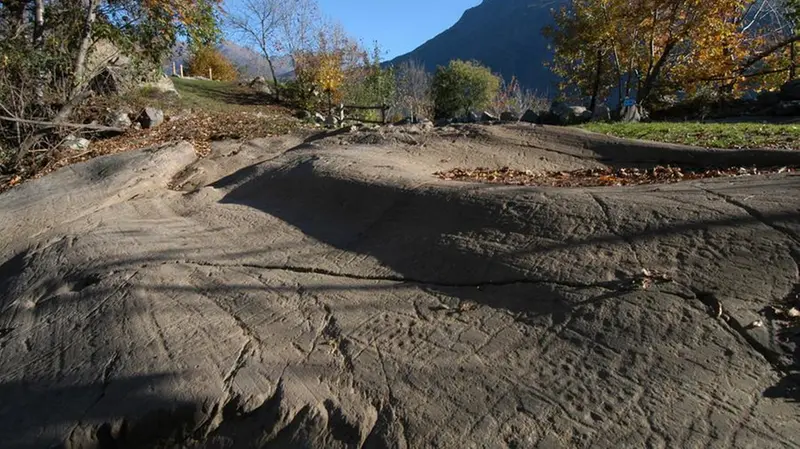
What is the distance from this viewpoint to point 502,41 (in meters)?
113

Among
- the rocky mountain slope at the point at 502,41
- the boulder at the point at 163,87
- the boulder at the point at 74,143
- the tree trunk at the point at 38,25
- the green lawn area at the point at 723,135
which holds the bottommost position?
the boulder at the point at 74,143

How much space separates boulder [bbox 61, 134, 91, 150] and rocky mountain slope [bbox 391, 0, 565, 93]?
77965 mm

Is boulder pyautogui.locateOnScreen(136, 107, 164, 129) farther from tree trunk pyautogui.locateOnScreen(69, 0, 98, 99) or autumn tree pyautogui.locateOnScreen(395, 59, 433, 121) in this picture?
autumn tree pyautogui.locateOnScreen(395, 59, 433, 121)

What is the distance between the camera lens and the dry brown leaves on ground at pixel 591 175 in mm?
4531

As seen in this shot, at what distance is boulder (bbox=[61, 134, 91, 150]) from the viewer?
434 inches

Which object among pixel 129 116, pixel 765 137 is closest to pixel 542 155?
pixel 765 137

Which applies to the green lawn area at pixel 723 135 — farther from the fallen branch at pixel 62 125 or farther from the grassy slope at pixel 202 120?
the fallen branch at pixel 62 125

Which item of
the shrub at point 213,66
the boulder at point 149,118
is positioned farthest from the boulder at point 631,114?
the shrub at point 213,66

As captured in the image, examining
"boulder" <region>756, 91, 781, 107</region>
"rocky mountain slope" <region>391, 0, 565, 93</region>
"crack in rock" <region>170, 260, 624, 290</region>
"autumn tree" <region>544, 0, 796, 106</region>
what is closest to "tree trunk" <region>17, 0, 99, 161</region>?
"crack in rock" <region>170, 260, 624, 290</region>

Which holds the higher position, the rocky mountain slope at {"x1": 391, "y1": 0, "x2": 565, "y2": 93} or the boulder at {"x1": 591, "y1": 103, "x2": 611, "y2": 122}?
the rocky mountain slope at {"x1": 391, "y1": 0, "x2": 565, "y2": 93}

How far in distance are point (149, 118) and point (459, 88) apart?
15.6 meters

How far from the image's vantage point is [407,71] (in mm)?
40844

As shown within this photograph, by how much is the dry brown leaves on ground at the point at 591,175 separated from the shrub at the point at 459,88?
20171 mm

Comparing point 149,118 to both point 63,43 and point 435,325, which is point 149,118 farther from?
point 435,325
